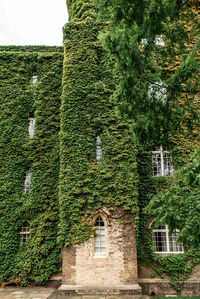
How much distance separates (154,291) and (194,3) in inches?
460

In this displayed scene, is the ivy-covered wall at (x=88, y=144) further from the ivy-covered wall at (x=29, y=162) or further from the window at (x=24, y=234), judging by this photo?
the window at (x=24, y=234)

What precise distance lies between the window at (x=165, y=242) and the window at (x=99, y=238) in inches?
120

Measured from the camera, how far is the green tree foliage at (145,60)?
4.95 metres

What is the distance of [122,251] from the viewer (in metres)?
10.6

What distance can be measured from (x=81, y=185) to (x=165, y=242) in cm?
525

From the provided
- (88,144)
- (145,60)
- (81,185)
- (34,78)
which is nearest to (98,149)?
(88,144)

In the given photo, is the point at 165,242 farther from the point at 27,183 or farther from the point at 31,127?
the point at 31,127

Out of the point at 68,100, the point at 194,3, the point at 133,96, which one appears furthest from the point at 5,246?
the point at 194,3

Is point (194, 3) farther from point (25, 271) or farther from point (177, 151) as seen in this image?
point (25, 271)

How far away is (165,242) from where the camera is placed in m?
12.3

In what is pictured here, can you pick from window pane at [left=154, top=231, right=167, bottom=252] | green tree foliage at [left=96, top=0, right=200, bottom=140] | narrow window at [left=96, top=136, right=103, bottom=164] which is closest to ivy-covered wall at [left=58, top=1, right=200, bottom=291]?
narrow window at [left=96, top=136, right=103, bottom=164]

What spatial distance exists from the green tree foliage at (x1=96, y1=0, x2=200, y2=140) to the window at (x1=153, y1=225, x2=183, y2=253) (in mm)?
7636

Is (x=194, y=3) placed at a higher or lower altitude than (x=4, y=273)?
higher

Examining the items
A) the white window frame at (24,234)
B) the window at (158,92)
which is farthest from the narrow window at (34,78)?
the window at (158,92)
